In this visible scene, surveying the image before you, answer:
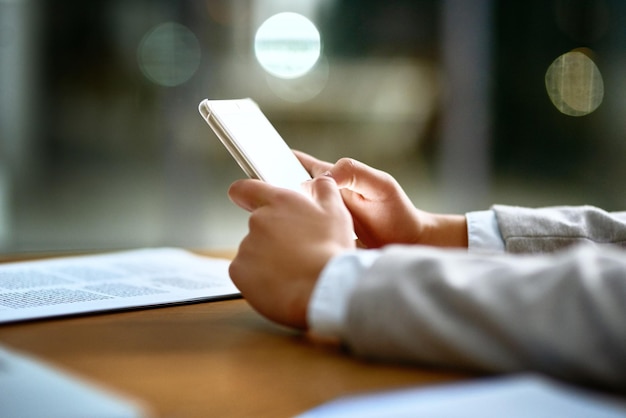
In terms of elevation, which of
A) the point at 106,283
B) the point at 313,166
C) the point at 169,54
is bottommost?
the point at 106,283

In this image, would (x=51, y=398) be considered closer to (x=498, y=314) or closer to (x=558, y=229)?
(x=498, y=314)

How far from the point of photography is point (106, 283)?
70cm

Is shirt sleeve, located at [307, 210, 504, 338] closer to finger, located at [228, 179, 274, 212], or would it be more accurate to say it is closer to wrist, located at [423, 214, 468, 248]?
finger, located at [228, 179, 274, 212]

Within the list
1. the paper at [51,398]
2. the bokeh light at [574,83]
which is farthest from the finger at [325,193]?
the bokeh light at [574,83]

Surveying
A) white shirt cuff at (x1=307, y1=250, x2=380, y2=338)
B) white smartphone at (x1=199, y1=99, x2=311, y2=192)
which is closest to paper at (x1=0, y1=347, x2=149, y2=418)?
white shirt cuff at (x1=307, y1=250, x2=380, y2=338)

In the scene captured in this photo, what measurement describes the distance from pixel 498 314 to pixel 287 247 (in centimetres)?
17

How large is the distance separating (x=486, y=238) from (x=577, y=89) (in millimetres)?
2747

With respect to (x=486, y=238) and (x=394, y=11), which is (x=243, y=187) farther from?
(x=394, y=11)

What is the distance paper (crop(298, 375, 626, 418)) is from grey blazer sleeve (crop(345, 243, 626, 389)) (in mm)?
82

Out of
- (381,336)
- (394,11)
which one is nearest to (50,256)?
(381,336)

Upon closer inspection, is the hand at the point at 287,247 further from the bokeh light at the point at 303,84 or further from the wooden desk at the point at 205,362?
the bokeh light at the point at 303,84

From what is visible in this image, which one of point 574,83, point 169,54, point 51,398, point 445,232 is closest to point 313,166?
point 445,232

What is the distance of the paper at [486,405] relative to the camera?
286 millimetres

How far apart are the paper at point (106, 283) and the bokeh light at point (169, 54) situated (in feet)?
6.64
